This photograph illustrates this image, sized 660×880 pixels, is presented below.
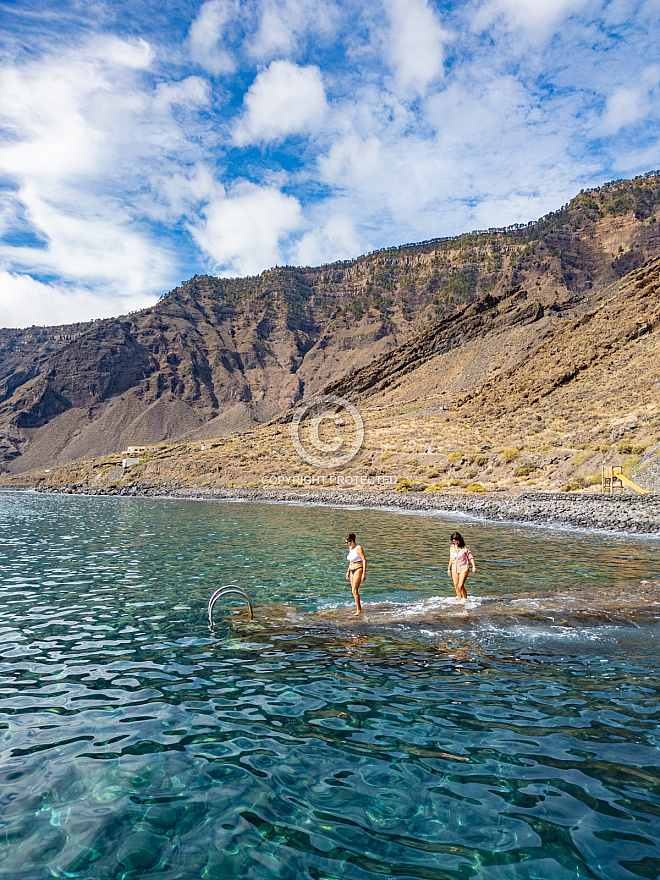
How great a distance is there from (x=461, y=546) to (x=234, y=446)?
75980mm

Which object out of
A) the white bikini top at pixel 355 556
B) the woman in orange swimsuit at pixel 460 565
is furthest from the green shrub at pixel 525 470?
the white bikini top at pixel 355 556

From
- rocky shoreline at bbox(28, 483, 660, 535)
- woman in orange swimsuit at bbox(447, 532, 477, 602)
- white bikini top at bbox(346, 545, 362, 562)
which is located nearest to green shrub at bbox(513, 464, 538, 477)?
rocky shoreline at bbox(28, 483, 660, 535)

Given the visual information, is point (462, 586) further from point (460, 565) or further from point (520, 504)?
point (520, 504)

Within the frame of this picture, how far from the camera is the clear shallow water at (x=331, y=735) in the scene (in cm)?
424

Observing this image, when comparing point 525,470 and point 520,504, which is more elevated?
point 525,470

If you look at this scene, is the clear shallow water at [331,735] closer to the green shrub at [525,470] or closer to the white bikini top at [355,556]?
the white bikini top at [355,556]

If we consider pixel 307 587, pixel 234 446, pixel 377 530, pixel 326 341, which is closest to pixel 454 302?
pixel 326 341

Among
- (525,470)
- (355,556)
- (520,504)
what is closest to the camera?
(355,556)

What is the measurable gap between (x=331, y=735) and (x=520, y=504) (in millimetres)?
30999

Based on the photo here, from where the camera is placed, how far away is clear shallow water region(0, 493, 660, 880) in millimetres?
4238

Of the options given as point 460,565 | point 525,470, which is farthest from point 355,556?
point 525,470

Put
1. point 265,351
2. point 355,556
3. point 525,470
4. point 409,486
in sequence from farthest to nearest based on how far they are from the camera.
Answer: point 265,351, point 409,486, point 525,470, point 355,556

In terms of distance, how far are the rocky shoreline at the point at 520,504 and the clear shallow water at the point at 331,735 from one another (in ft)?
50.5

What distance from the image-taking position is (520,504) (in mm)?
34281
